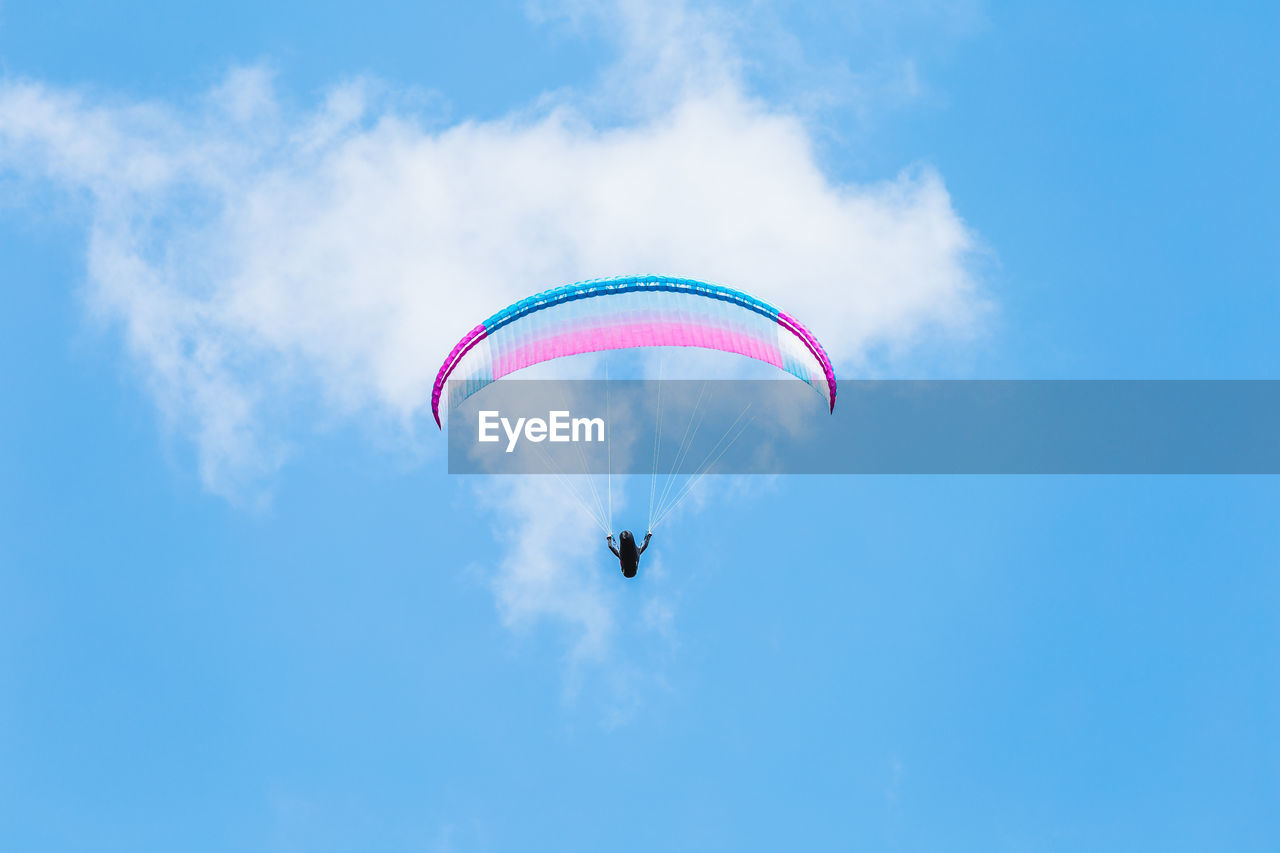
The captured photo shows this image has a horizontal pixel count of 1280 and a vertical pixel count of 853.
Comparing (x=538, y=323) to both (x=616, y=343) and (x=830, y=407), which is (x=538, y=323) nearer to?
(x=616, y=343)

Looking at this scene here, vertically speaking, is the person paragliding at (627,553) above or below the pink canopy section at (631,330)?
below

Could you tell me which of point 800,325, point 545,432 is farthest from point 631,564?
point 800,325

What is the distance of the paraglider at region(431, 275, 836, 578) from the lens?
3225 centimetres

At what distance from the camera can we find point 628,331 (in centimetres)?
3328

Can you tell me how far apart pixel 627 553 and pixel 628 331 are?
501 cm

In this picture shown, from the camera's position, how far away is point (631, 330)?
1310 inches

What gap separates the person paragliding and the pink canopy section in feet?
14.3

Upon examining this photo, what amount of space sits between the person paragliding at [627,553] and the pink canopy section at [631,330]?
14.3ft

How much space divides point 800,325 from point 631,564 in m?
6.54

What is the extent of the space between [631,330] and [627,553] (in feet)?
16.5

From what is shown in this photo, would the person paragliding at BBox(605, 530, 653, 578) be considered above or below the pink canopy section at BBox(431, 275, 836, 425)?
below

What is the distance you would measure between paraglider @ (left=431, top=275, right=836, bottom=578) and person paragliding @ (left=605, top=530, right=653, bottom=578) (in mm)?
22

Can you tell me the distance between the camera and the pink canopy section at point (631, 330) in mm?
32219

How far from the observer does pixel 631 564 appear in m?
32.6
